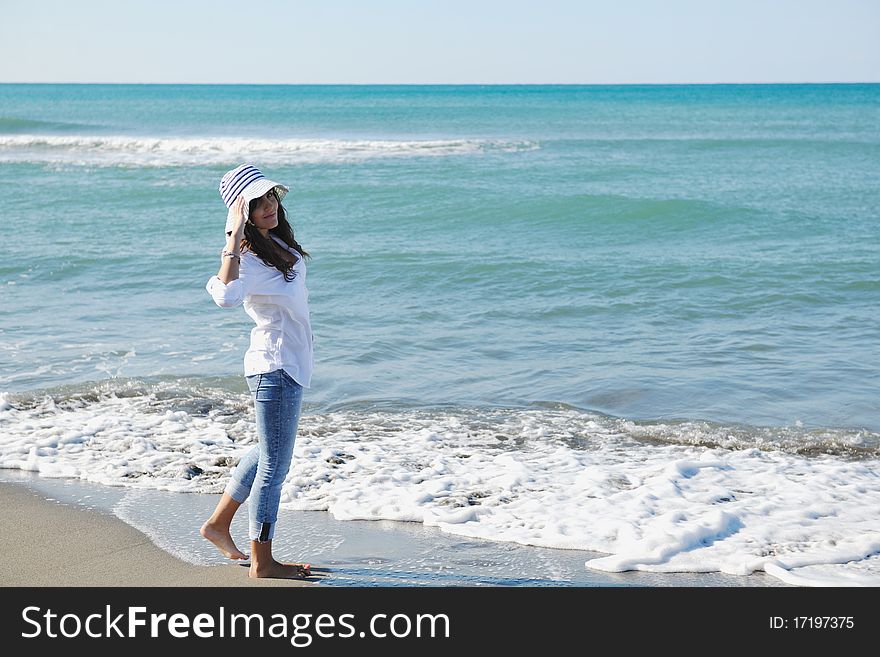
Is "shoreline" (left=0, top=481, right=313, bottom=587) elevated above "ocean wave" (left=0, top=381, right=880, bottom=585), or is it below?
above

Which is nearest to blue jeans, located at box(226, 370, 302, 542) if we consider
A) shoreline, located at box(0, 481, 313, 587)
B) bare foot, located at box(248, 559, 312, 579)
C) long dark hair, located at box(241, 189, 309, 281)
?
bare foot, located at box(248, 559, 312, 579)

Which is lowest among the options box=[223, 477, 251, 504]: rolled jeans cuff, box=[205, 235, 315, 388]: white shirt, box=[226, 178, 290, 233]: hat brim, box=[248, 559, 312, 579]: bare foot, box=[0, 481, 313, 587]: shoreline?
box=[0, 481, 313, 587]: shoreline

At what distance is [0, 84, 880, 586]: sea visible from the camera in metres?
5.47

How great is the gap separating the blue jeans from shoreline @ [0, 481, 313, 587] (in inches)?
11.8

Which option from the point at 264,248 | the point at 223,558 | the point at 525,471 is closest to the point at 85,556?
the point at 223,558

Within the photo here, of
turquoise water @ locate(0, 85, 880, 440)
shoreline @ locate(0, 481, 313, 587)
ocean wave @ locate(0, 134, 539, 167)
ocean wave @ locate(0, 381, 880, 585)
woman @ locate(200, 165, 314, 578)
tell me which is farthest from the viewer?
ocean wave @ locate(0, 134, 539, 167)

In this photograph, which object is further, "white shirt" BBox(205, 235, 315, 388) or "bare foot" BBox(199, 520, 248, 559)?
"bare foot" BBox(199, 520, 248, 559)

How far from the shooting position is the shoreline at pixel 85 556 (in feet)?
14.0

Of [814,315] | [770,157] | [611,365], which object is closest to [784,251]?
[814,315]

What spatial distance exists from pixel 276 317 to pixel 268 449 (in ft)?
1.92

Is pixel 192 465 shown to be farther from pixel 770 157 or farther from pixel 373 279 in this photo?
pixel 770 157

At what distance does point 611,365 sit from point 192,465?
159 inches

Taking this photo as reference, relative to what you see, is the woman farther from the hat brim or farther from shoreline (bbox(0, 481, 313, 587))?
shoreline (bbox(0, 481, 313, 587))

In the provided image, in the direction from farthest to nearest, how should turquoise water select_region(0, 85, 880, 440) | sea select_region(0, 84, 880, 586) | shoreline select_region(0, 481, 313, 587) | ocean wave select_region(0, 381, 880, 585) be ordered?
1. turquoise water select_region(0, 85, 880, 440)
2. sea select_region(0, 84, 880, 586)
3. ocean wave select_region(0, 381, 880, 585)
4. shoreline select_region(0, 481, 313, 587)
